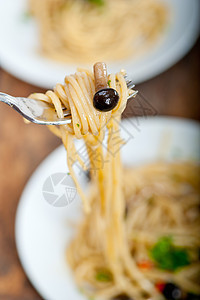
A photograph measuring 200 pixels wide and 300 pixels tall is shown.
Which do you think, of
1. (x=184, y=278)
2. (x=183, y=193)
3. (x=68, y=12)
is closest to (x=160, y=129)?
(x=183, y=193)

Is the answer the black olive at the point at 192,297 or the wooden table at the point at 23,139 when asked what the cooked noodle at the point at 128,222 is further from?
the wooden table at the point at 23,139

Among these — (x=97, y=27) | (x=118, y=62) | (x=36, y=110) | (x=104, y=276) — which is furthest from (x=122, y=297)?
(x=97, y=27)

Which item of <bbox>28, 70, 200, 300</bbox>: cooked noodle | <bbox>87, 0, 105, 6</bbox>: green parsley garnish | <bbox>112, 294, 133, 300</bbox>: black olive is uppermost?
<bbox>87, 0, 105, 6</bbox>: green parsley garnish

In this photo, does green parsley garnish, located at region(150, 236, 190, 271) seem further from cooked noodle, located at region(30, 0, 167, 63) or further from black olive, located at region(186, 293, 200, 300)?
cooked noodle, located at region(30, 0, 167, 63)

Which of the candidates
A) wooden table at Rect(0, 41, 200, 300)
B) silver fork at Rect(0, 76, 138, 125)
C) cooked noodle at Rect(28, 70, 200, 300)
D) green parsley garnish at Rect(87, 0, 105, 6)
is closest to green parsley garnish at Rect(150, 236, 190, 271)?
cooked noodle at Rect(28, 70, 200, 300)

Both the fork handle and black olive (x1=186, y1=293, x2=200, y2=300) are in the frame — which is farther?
black olive (x1=186, y1=293, x2=200, y2=300)

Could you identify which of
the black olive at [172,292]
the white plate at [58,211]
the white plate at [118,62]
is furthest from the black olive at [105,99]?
the white plate at [118,62]
